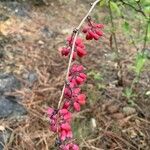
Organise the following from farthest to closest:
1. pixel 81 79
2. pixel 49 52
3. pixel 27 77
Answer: pixel 49 52 < pixel 27 77 < pixel 81 79

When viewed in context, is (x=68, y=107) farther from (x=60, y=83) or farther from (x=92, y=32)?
(x=60, y=83)

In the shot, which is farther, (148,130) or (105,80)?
(105,80)

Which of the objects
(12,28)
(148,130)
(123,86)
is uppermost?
(12,28)

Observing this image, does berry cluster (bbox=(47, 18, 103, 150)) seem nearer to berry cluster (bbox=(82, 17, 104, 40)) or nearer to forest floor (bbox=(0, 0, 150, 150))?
berry cluster (bbox=(82, 17, 104, 40))

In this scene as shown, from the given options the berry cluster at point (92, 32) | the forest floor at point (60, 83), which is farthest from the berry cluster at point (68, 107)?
the forest floor at point (60, 83)

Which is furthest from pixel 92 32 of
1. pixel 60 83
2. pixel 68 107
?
pixel 60 83

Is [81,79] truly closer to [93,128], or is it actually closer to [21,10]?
[93,128]

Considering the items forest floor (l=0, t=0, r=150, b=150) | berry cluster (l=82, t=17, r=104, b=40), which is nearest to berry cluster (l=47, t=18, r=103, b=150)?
berry cluster (l=82, t=17, r=104, b=40)

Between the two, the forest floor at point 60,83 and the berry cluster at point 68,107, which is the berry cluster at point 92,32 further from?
the forest floor at point 60,83

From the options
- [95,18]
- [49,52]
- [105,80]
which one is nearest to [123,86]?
[105,80]
